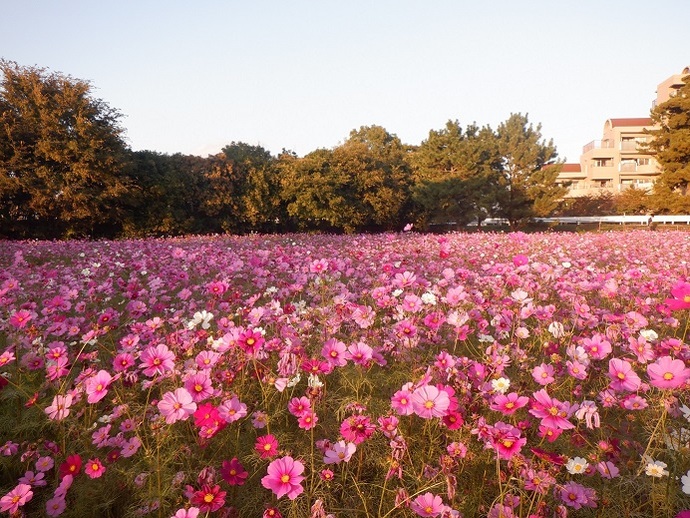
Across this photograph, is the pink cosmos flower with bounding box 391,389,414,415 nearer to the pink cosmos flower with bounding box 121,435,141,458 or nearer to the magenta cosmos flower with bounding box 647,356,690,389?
the magenta cosmos flower with bounding box 647,356,690,389

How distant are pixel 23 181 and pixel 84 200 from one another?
212 centimetres

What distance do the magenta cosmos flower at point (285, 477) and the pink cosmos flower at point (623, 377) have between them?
1.21 meters

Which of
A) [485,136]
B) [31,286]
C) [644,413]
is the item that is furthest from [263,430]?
[485,136]

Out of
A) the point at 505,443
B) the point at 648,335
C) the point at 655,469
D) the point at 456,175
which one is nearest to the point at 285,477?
the point at 505,443

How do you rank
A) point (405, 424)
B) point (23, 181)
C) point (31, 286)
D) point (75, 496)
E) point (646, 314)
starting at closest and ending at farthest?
point (75, 496) < point (405, 424) < point (646, 314) < point (31, 286) < point (23, 181)

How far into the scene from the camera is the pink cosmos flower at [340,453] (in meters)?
1.53

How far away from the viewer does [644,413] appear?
94.6 inches

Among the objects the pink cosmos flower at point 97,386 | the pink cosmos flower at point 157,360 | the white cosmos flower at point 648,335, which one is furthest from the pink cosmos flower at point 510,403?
the pink cosmos flower at point 97,386

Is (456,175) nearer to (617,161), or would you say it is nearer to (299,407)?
(299,407)

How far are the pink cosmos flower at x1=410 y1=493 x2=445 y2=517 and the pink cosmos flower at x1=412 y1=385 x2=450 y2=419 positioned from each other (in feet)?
0.80

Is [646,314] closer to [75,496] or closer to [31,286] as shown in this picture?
[75,496]

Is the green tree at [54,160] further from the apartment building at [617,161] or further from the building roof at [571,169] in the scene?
the building roof at [571,169]

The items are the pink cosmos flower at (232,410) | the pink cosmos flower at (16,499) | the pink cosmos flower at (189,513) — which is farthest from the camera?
the pink cosmos flower at (232,410)

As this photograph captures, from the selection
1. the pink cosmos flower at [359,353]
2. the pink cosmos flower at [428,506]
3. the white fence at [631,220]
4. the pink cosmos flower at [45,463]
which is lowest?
the white fence at [631,220]
